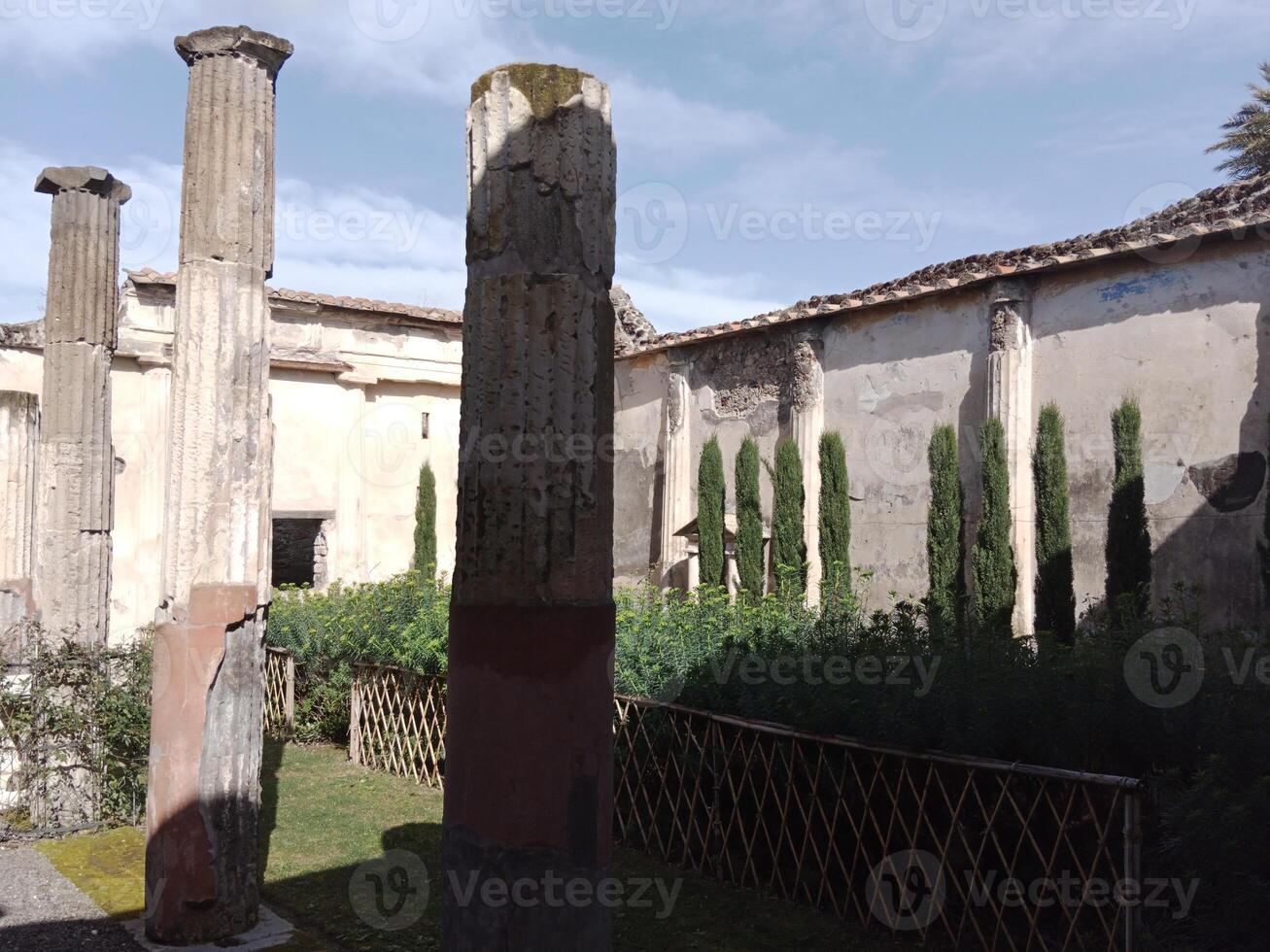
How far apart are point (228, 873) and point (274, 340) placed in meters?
13.7

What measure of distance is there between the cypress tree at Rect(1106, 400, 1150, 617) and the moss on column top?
986 centimetres

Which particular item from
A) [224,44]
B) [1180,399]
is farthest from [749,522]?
[224,44]

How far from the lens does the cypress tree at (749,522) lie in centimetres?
1551

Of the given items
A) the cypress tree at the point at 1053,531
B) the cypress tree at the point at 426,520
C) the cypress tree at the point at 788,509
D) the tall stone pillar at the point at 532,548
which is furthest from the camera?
the cypress tree at the point at 426,520

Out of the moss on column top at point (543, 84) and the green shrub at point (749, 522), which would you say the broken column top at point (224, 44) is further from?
the green shrub at point (749, 522)

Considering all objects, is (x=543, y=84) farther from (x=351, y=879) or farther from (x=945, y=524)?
(x=945, y=524)

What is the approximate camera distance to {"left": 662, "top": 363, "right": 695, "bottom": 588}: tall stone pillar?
57.0 ft

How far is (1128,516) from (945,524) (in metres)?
2.33

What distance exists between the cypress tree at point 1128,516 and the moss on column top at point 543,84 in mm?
9863

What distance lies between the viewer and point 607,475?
9.00 ft

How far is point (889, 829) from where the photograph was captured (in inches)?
206

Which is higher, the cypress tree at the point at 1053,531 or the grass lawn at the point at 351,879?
the cypress tree at the point at 1053,531

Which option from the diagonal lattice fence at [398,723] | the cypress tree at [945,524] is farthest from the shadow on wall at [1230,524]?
the diagonal lattice fence at [398,723]

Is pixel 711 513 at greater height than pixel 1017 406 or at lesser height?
lesser
